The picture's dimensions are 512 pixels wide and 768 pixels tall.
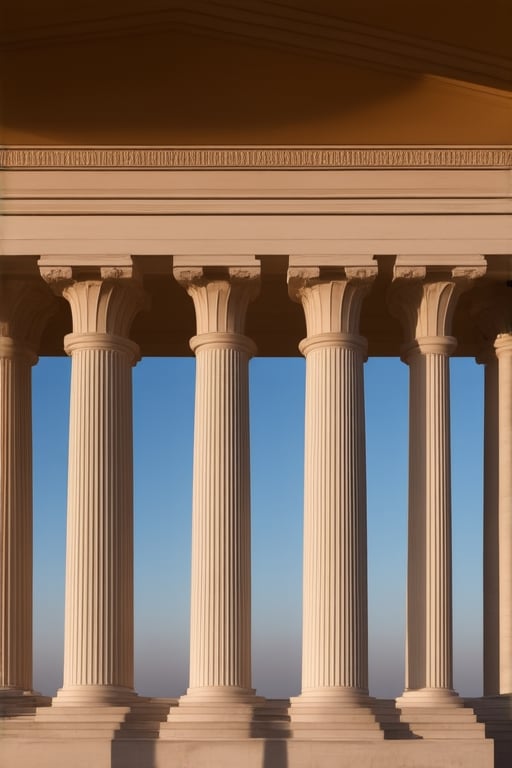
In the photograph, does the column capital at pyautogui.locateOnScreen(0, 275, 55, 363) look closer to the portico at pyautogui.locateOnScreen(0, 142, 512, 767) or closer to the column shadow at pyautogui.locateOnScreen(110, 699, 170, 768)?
the portico at pyautogui.locateOnScreen(0, 142, 512, 767)

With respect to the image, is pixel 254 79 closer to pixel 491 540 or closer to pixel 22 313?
pixel 22 313

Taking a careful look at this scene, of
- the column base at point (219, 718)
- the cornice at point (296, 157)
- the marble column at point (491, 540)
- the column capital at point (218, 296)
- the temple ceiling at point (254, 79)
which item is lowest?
the column base at point (219, 718)

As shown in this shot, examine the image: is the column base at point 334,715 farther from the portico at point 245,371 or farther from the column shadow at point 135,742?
the column shadow at point 135,742

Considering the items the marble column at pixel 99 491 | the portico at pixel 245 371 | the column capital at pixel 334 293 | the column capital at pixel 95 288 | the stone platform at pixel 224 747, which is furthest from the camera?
the column capital at pixel 95 288

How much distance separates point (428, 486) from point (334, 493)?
26.3 feet

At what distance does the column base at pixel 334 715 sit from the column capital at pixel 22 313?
4043cm

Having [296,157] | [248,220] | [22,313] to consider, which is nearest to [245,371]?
[248,220]

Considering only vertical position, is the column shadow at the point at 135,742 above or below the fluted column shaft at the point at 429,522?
below

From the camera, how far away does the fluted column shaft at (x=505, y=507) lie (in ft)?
502

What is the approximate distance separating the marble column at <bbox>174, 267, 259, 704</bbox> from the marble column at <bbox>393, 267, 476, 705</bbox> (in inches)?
522

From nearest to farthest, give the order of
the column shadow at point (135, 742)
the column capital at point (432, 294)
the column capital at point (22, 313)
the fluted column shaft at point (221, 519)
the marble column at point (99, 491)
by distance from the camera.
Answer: the column shadow at point (135, 742), the marble column at point (99, 491), the fluted column shaft at point (221, 519), the column capital at point (432, 294), the column capital at point (22, 313)

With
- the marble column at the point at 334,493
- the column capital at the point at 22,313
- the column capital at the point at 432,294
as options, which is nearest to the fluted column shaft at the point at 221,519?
the marble column at the point at 334,493

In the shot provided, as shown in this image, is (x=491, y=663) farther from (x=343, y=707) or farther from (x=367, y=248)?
(x=367, y=248)

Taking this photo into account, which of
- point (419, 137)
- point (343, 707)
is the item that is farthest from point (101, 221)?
point (343, 707)
